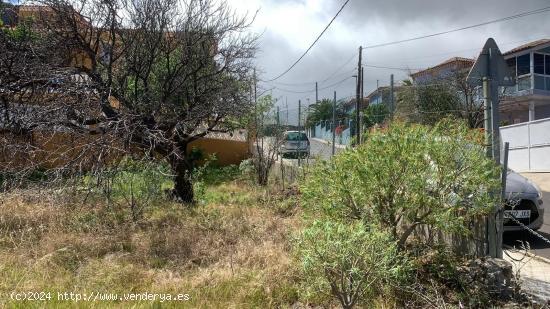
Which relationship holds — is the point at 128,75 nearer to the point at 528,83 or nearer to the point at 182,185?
the point at 182,185

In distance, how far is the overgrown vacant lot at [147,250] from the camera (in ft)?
15.4

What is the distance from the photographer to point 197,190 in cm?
1031

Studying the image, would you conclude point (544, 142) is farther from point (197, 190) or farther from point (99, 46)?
point (99, 46)

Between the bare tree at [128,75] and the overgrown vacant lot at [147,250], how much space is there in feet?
3.98

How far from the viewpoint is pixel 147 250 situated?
6.14 meters

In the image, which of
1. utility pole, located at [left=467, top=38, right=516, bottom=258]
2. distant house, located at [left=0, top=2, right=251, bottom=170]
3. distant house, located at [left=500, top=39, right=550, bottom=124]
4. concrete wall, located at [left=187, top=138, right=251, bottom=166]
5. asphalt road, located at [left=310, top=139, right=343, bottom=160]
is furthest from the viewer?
→ distant house, located at [left=500, top=39, right=550, bottom=124]

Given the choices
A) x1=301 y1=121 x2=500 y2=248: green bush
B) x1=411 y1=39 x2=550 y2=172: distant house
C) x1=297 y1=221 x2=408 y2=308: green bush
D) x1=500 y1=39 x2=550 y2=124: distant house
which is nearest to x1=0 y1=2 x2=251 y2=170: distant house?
x1=301 y1=121 x2=500 y2=248: green bush

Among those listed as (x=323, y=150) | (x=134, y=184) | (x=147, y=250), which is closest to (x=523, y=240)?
(x=147, y=250)

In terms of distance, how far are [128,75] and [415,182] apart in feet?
23.7

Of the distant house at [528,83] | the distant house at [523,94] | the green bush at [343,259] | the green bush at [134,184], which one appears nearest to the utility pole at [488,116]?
the green bush at [343,259]

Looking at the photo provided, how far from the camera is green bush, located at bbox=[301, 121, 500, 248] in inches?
184

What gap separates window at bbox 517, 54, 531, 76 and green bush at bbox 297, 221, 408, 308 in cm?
2778

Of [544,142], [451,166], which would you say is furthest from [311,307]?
[544,142]

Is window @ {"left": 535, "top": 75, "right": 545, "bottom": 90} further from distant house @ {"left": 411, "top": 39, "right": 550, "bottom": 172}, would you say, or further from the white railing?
the white railing
